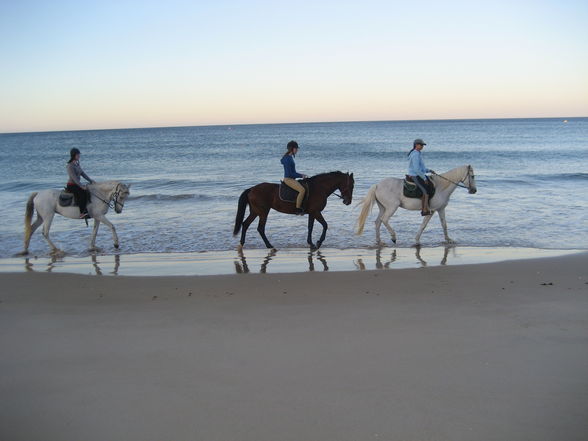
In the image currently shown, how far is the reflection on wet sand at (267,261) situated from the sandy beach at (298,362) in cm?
152

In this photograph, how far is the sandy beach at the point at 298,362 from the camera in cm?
349

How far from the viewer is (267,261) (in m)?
9.62

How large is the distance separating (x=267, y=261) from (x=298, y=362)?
5197 mm

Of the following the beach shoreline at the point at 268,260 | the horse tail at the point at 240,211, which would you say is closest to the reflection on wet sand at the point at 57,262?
the beach shoreline at the point at 268,260

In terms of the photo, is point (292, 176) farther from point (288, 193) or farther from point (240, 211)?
point (240, 211)

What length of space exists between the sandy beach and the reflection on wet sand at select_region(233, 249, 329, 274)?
60.0 inches

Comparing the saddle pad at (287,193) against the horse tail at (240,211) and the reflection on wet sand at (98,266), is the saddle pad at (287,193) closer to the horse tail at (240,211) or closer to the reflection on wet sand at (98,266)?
the horse tail at (240,211)

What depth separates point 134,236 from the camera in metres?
12.6

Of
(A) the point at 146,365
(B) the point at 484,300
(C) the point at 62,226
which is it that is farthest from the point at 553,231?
(C) the point at 62,226

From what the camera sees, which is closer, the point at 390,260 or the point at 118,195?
the point at 390,260

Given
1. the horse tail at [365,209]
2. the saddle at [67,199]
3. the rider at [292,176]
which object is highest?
the rider at [292,176]

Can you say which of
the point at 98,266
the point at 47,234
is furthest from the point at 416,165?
the point at 47,234

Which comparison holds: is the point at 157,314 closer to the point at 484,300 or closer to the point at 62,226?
the point at 484,300

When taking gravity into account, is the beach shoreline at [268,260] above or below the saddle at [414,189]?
below
